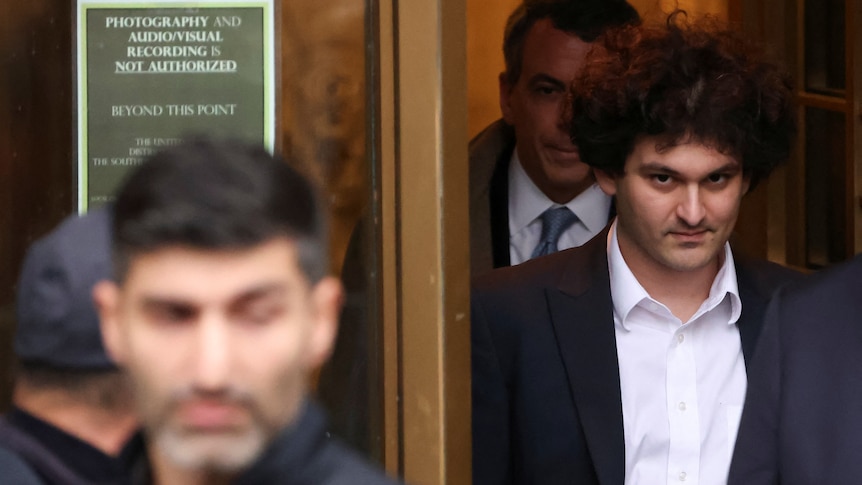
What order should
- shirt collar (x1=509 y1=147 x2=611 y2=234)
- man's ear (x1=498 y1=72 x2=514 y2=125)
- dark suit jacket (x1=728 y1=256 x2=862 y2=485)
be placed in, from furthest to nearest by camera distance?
man's ear (x1=498 y1=72 x2=514 y2=125)
shirt collar (x1=509 y1=147 x2=611 y2=234)
dark suit jacket (x1=728 y1=256 x2=862 y2=485)

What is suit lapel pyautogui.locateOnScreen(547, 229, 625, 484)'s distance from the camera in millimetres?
2326

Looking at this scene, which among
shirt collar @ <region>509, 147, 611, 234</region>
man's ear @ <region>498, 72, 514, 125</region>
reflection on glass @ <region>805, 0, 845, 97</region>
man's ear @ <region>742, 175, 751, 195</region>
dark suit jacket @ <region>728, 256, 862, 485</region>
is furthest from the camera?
reflection on glass @ <region>805, 0, 845, 97</region>

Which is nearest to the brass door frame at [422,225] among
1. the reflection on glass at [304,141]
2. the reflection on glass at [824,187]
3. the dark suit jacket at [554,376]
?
the reflection on glass at [304,141]

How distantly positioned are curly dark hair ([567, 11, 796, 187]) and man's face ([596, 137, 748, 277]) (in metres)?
0.03

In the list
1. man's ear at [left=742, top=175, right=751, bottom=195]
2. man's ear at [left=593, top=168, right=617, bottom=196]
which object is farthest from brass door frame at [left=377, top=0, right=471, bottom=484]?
man's ear at [left=742, top=175, right=751, bottom=195]

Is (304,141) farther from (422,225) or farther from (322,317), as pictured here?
(322,317)

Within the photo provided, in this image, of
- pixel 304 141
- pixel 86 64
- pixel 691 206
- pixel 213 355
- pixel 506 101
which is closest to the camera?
pixel 213 355

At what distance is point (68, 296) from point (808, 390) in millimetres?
1233

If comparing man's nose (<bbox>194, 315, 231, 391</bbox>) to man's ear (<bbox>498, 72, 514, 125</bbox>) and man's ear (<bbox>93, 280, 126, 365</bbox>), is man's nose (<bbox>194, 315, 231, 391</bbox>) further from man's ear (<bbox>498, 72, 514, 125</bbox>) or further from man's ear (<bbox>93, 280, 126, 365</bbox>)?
man's ear (<bbox>498, 72, 514, 125</bbox>)

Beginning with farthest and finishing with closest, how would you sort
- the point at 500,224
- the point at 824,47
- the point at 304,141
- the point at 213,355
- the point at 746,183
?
the point at 824,47, the point at 500,224, the point at 746,183, the point at 304,141, the point at 213,355

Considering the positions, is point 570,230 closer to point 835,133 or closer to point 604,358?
point 604,358

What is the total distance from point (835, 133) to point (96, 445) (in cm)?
301

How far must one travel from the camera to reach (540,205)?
3188mm

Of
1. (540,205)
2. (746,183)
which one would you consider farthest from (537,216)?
(746,183)
